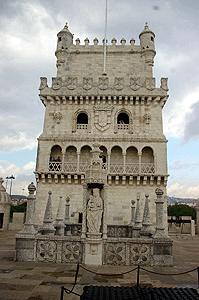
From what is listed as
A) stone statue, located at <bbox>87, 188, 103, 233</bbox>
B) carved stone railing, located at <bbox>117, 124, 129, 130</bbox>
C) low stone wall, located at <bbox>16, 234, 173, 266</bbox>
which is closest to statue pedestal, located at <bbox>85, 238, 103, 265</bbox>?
low stone wall, located at <bbox>16, 234, 173, 266</bbox>

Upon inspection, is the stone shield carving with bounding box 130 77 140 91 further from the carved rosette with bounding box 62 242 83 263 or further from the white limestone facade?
the carved rosette with bounding box 62 242 83 263

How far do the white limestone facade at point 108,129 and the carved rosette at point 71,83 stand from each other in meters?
0.11

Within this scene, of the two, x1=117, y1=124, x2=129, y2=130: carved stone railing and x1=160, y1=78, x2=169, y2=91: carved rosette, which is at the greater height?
x1=160, y1=78, x2=169, y2=91: carved rosette

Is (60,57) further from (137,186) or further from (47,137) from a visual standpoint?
(137,186)

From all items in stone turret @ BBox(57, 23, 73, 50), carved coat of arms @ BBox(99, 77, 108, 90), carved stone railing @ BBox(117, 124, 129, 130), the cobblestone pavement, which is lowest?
the cobblestone pavement

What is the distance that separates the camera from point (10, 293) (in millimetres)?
6574

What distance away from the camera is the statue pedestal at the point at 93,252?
9727 millimetres

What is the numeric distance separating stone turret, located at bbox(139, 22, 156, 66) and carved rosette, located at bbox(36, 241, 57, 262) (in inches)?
917

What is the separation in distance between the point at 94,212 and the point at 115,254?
1937mm

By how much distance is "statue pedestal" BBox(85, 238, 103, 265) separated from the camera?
9727 millimetres

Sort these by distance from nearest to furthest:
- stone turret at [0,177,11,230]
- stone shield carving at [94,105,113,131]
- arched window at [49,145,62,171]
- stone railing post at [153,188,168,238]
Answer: stone railing post at [153,188,168,238] → arched window at [49,145,62,171] → stone shield carving at [94,105,113,131] → stone turret at [0,177,11,230]

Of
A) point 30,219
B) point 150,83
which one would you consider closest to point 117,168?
point 150,83

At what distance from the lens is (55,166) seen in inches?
980

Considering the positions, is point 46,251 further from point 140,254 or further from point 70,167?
point 70,167
